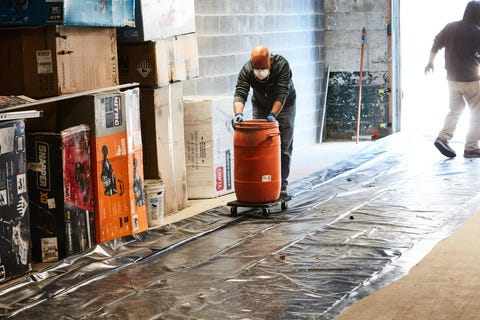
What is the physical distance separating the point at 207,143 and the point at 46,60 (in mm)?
2087

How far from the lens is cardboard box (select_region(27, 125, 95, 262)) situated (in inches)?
230

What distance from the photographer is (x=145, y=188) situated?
679 centimetres

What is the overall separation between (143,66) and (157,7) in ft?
1.44

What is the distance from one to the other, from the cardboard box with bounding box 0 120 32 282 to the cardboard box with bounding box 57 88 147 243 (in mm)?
627

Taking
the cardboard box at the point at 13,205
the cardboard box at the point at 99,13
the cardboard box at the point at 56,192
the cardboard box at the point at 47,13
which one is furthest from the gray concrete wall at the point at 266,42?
the cardboard box at the point at 13,205

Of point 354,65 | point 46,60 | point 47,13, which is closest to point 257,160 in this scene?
point 46,60

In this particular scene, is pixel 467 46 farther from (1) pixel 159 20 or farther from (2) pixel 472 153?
(1) pixel 159 20

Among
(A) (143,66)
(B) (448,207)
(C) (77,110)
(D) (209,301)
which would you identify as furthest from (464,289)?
(A) (143,66)

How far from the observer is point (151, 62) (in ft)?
22.8

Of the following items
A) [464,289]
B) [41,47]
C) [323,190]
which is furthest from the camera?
[323,190]

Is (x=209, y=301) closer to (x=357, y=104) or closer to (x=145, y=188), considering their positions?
(x=145, y=188)

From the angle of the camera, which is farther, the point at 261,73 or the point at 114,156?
the point at 261,73

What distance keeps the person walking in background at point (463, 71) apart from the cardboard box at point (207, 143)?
237cm

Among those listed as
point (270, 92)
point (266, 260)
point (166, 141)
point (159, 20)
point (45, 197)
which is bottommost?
point (266, 260)
